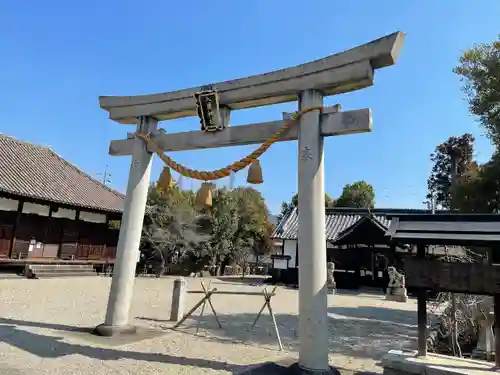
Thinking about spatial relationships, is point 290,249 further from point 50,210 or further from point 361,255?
point 50,210

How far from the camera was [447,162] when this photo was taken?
40.6 meters

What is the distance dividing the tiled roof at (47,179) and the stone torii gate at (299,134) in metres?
10.7

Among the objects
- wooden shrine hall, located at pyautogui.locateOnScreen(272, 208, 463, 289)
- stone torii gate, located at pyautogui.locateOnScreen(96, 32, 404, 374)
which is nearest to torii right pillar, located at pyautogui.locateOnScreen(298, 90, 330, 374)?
stone torii gate, located at pyautogui.locateOnScreen(96, 32, 404, 374)

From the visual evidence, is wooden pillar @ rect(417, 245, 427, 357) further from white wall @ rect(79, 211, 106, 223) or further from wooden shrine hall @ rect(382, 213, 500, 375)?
white wall @ rect(79, 211, 106, 223)

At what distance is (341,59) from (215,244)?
23057 millimetres

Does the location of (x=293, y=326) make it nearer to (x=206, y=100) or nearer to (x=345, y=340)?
(x=345, y=340)

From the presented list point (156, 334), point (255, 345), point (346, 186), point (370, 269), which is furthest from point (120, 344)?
point (346, 186)

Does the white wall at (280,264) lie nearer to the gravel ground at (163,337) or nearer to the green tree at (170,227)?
the green tree at (170,227)

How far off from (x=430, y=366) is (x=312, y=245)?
203 centimetres

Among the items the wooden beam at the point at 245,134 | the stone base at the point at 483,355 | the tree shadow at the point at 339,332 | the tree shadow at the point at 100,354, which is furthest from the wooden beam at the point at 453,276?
the stone base at the point at 483,355

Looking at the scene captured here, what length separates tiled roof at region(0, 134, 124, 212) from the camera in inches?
631

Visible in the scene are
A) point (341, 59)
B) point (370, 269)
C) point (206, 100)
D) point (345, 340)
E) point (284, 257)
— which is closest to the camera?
point (341, 59)

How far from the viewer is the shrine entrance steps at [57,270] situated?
15766 mm

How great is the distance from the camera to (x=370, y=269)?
822 inches
